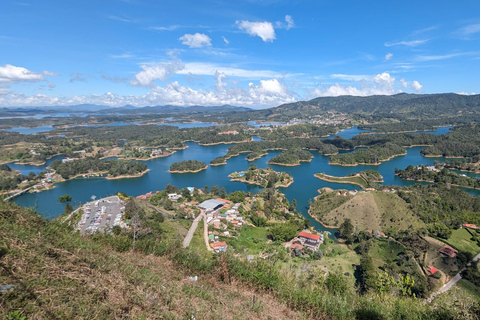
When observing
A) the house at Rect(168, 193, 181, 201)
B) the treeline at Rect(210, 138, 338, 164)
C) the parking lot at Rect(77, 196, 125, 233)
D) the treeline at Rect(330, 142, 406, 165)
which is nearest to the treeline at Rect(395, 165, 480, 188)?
the treeline at Rect(330, 142, 406, 165)

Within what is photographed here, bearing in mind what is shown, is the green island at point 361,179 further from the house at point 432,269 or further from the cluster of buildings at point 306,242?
the cluster of buildings at point 306,242

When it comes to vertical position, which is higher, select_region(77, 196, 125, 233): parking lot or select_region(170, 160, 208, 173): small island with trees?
select_region(77, 196, 125, 233): parking lot

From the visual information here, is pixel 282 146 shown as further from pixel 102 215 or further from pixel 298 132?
pixel 102 215

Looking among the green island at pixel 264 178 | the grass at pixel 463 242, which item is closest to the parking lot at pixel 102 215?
the green island at pixel 264 178

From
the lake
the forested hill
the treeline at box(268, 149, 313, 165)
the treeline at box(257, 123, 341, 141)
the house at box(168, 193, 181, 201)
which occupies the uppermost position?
the forested hill

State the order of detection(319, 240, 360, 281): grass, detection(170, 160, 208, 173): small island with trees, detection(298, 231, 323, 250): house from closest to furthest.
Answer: detection(319, 240, 360, 281): grass → detection(298, 231, 323, 250): house → detection(170, 160, 208, 173): small island with trees

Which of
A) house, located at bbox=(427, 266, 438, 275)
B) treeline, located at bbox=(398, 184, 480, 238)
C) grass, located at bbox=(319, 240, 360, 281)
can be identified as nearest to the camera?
house, located at bbox=(427, 266, 438, 275)

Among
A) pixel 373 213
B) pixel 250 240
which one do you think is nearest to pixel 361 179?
pixel 373 213

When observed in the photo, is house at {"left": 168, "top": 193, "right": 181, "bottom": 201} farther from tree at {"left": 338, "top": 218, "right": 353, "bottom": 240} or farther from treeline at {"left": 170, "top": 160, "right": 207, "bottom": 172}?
tree at {"left": 338, "top": 218, "right": 353, "bottom": 240}
